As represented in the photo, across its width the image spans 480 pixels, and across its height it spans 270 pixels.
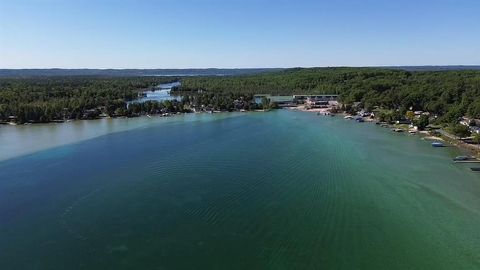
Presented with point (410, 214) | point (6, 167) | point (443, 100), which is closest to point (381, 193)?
point (410, 214)

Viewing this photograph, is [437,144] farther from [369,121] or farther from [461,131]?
[369,121]

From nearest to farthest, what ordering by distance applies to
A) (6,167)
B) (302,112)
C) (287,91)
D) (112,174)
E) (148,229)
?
(148,229) → (112,174) → (6,167) → (302,112) → (287,91)

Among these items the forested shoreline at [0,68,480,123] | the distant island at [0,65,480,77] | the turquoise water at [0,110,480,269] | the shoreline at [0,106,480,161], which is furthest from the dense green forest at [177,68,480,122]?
the distant island at [0,65,480,77]

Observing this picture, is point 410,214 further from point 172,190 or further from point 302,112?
point 302,112

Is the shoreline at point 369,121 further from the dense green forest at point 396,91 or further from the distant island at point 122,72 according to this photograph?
the distant island at point 122,72

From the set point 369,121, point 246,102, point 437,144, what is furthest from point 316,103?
point 437,144

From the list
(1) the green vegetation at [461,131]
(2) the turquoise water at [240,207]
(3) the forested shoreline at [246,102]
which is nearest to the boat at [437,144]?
(2) the turquoise water at [240,207]

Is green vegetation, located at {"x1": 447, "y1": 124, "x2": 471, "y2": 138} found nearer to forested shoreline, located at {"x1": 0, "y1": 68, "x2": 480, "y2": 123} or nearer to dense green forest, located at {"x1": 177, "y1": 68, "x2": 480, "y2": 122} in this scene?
forested shoreline, located at {"x1": 0, "y1": 68, "x2": 480, "y2": 123}

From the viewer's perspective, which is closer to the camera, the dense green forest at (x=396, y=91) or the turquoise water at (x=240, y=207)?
the turquoise water at (x=240, y=207)
